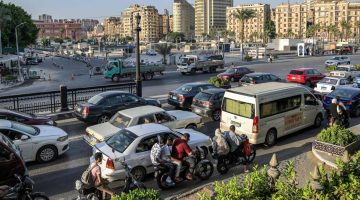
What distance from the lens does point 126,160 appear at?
1000 centimetres

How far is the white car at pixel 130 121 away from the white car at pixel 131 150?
5.68 ft

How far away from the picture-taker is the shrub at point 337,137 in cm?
1164

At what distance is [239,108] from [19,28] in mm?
65244

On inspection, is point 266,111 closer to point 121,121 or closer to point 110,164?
point 121,121

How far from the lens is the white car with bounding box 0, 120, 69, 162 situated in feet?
38.3

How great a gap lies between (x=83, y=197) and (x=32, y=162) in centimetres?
485

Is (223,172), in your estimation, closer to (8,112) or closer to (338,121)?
(338,121)

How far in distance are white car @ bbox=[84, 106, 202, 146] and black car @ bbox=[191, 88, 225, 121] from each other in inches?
124

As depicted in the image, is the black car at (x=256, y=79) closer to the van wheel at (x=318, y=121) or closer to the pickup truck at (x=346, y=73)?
the pickup truck at (x=346, y=73)

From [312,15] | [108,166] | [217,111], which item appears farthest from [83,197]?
[312,15]

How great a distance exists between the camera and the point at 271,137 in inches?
542

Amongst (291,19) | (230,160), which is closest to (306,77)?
(230,160)

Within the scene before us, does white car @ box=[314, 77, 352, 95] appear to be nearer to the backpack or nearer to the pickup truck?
the pickup truck

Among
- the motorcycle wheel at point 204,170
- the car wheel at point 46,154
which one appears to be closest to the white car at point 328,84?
the motorcycle wheel at point 204,170
